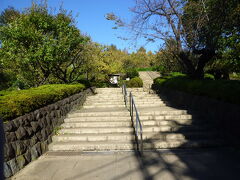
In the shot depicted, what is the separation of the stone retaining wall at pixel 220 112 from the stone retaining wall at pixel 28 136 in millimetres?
5165

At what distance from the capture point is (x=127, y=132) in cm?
547

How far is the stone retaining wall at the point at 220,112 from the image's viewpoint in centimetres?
461

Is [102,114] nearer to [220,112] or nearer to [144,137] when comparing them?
[144,137]

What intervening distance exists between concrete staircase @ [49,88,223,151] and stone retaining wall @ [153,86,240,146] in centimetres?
28

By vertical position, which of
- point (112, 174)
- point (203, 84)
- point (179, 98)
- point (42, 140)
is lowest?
point (112, 174)

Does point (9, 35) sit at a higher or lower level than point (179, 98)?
higher

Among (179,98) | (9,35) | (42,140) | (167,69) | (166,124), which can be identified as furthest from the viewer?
(167,69)

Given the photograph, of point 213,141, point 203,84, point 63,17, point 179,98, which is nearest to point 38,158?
point 213,141

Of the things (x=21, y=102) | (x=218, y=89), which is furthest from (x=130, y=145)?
(x=218, y=89)

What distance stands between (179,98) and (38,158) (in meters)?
6.68

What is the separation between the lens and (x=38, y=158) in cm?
421

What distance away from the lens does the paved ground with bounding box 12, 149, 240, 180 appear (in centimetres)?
335

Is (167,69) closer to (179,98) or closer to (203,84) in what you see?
(179,98)

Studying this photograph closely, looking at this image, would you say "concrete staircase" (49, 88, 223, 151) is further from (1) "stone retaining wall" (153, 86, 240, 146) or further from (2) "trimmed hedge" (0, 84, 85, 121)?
(2) "trimmed hedge" (0, 84, 85, 121)
